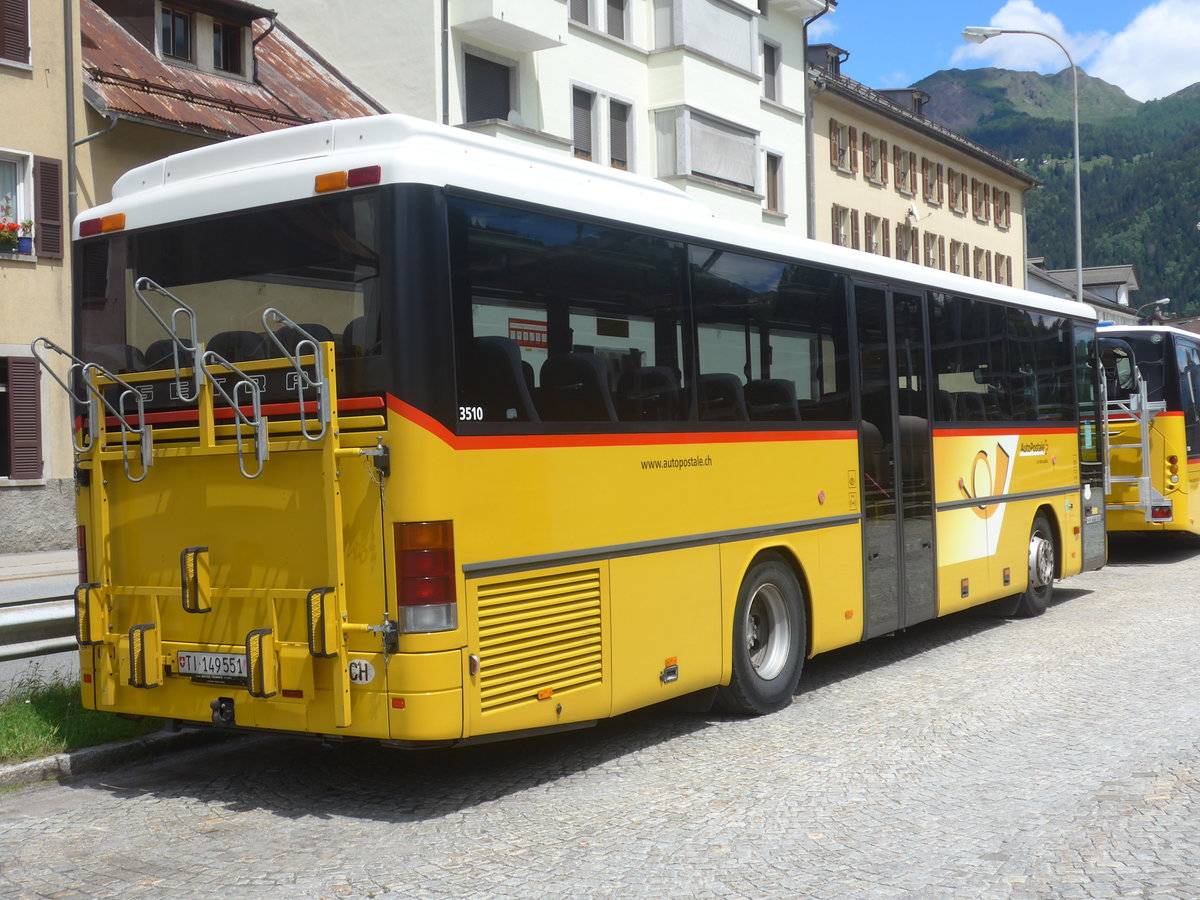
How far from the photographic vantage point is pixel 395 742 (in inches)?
256

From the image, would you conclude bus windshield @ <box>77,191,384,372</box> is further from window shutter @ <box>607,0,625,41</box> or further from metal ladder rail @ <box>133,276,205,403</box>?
window shutter @ <box>607,0,625,41</box>

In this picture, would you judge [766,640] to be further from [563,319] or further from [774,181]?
[774,181]

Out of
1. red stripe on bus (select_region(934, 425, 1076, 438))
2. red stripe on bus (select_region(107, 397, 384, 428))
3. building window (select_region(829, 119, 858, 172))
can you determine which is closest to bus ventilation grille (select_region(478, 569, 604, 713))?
red stripe on bus (select_region(107, 397, 384, 428))

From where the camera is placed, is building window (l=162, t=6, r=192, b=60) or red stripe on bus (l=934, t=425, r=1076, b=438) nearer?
red stripe on bus (l=934, t=425, r=1076, b=438)

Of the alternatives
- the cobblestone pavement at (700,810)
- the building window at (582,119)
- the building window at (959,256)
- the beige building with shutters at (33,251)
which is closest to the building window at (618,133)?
the building window at (582,119)

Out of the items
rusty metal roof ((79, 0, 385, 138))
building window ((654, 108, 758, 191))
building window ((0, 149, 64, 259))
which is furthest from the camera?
building window ((654, 108, 758, 191))

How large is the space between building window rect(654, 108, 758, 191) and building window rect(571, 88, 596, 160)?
204cm

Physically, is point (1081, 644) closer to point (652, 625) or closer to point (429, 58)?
point (652, 625)

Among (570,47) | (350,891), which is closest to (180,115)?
(570,47)

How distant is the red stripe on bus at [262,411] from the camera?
653 cm

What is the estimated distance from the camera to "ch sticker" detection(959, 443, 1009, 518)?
1202 cm

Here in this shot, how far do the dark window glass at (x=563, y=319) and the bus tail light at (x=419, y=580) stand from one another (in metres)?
0.56

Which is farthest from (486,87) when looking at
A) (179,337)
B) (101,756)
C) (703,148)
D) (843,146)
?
(101,756)

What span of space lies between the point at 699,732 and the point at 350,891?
11.2 feet
